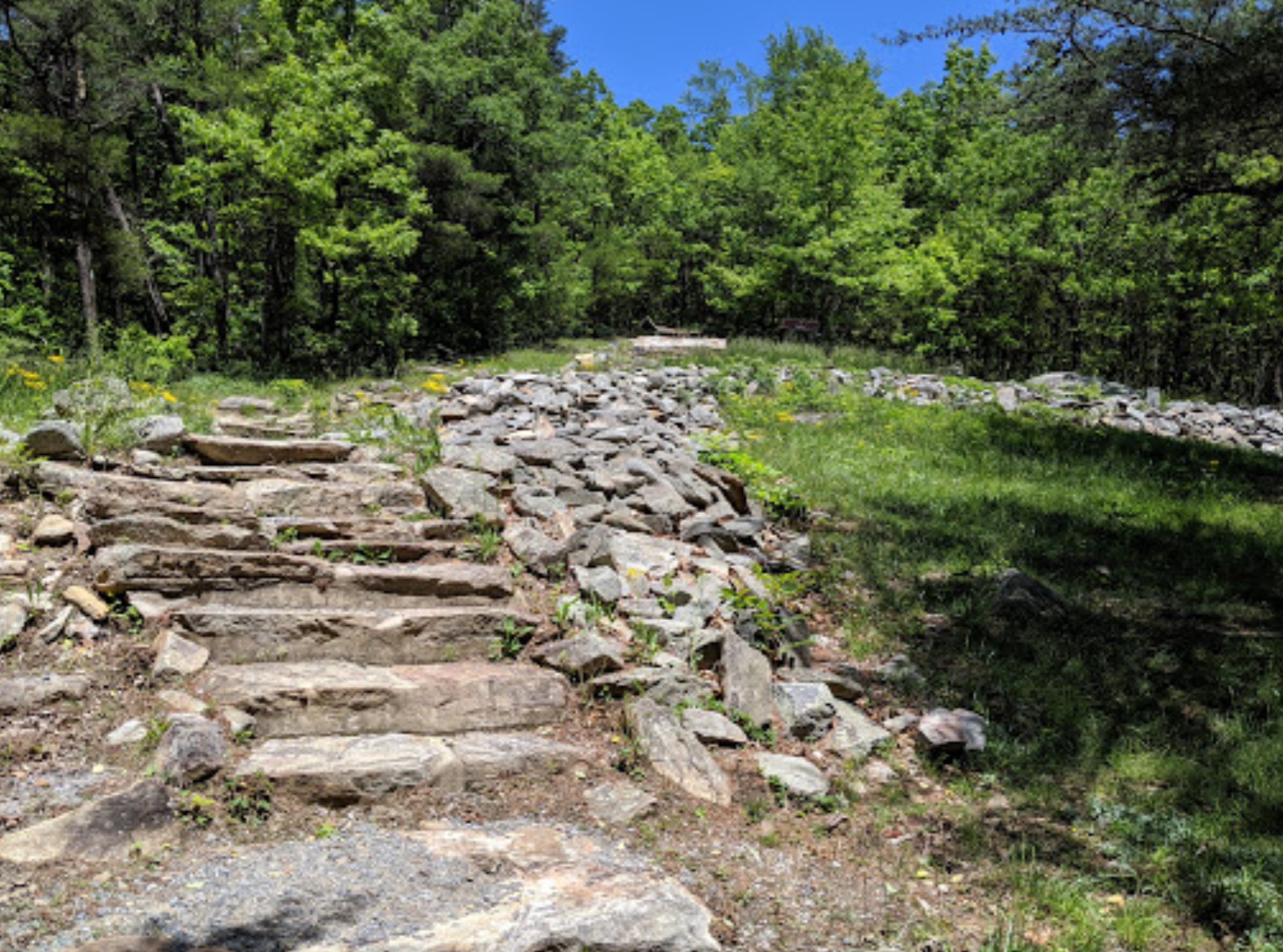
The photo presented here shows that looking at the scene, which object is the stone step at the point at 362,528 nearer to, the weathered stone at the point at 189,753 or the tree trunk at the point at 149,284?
the weathered stone at the point at 189,753

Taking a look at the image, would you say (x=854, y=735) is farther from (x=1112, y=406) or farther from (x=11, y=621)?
(x=1112, y=406)

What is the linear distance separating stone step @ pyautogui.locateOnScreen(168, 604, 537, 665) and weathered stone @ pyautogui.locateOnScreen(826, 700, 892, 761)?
185 centimetres

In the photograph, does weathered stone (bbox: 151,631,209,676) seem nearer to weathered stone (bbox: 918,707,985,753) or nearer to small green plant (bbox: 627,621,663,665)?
small green plant (bbox: 627,621,663,665)

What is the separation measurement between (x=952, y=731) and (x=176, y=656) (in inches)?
158

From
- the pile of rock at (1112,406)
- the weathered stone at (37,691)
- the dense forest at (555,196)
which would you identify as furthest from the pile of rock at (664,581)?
the pile of rock at (1112,406)

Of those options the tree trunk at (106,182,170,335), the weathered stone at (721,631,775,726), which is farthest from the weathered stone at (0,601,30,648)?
the tree trunk at (106,182,170,335)

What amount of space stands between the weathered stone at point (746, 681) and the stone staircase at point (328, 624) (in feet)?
3.12

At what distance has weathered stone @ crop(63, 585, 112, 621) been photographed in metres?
3.92

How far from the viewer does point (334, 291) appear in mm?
16812

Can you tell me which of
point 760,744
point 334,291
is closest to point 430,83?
point 334,291

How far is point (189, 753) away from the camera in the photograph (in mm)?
3039

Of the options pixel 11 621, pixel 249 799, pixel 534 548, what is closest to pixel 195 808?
pixel 249 799

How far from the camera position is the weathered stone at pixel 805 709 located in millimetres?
4379

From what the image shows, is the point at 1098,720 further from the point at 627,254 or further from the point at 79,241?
the point at 627,254
